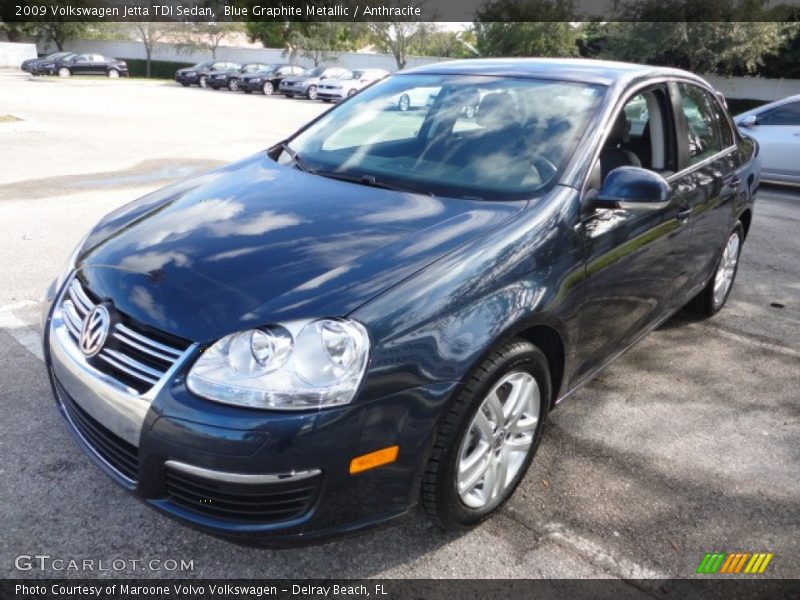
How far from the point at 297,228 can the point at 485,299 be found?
785mm

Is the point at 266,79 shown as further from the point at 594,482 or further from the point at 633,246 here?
the point at 594,482

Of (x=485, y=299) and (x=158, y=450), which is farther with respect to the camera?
(x=485, y=299)

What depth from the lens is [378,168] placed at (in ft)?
10.6

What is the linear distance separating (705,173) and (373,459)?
2.87 metres

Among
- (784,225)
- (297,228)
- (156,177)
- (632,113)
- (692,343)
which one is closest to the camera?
(297,228)

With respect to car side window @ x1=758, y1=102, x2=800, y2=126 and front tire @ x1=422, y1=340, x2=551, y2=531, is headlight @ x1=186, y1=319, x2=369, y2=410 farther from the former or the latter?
car side window @ x1=758, y1=102, x2=800, y2=126

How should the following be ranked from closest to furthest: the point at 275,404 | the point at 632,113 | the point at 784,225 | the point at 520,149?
1. the point at 275,404
2. the point at 520,149
3. the point at 632,113
4. the point at 784,225

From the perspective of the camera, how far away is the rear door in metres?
3.83

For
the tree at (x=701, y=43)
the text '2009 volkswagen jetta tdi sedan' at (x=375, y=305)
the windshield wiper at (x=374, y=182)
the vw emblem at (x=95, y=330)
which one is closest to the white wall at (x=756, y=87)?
the tree at (x=701, y=43)

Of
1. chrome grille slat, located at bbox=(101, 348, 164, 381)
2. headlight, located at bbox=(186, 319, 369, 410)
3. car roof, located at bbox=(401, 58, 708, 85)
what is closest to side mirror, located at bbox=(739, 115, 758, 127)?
car roof, located at bbox=(401, 58, 708, 85)

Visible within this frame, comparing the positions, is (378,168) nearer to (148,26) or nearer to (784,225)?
(784,225)

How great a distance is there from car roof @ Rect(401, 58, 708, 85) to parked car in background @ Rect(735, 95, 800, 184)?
688 cm

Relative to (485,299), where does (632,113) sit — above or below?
above

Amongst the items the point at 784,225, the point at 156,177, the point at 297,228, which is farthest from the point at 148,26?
the point at 297,228
